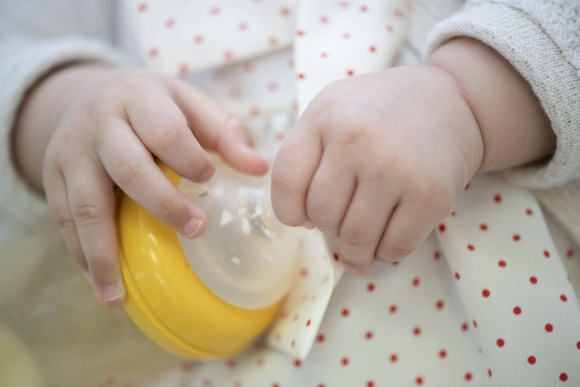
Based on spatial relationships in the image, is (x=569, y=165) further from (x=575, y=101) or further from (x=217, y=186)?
(x=217, y=186)

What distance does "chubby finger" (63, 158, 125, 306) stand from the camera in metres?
0.63

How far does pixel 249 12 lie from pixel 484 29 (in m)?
0.39

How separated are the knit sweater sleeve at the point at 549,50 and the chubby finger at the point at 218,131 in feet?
1.05

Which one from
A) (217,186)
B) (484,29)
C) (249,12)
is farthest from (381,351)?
(249,12)

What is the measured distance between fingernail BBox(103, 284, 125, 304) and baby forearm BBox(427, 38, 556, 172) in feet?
1.51

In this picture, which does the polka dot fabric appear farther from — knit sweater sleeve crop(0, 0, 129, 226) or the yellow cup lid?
knit sweater sleeve crop(0, 0, 129, 226)

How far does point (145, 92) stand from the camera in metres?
0.68

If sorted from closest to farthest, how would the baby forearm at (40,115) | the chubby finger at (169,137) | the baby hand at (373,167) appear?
the baby hand at (373,167) < the chubby finger at (169,137) < the baby forearm at (40,115)

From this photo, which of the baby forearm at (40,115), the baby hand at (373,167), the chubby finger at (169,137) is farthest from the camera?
the baby forearm at (40,115)

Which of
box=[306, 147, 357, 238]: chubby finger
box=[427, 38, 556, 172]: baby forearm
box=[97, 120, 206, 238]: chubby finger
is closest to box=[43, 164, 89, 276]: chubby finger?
box=[97, 120, 206, 238]: chubby finger

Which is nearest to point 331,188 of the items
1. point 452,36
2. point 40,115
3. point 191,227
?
point 191,227

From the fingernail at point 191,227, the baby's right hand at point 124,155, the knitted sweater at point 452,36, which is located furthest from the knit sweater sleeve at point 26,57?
the fingernail at point 191,227

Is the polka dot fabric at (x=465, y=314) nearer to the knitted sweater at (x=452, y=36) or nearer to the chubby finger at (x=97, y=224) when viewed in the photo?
the knitted sweater at (x=452, y=36)

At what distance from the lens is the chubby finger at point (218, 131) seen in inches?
28.8
